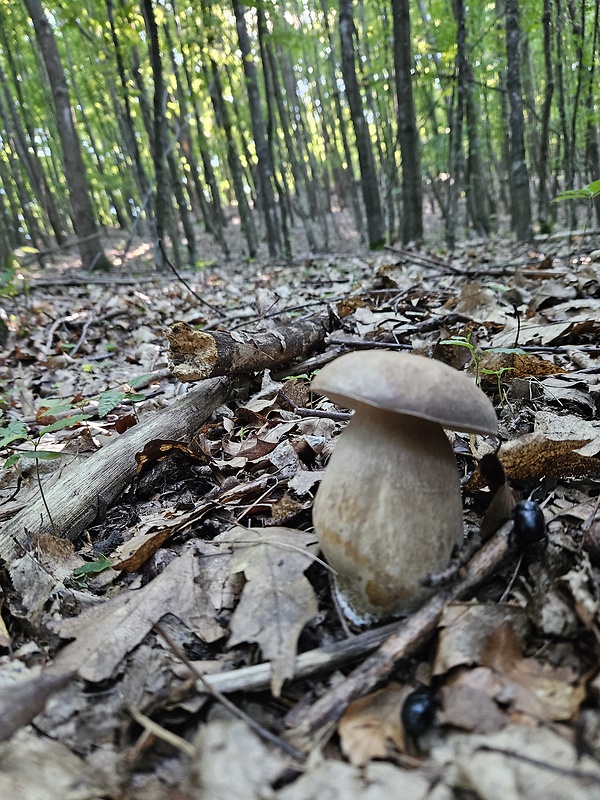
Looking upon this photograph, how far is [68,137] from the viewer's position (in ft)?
39.5

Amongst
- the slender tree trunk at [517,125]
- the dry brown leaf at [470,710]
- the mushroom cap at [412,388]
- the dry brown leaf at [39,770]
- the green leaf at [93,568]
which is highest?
the slender tree trunk at [517,125]

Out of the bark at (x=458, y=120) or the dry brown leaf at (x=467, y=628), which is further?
the bark at (x=458, y=120)

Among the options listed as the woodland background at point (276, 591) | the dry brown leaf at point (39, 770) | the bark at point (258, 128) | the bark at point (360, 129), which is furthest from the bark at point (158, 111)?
the dry brown leaf at point (39, 770)

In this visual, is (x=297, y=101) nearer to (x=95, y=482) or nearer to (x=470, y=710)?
(x=95, y=482)

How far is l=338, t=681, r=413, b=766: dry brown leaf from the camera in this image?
1.29 m

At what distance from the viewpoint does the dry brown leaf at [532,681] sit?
1.28m

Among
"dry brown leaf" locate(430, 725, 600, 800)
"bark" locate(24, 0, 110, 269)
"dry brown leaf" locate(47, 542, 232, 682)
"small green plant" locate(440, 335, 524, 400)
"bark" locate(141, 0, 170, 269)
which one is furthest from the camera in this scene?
"bark" locate(24, 0, 110, 269)

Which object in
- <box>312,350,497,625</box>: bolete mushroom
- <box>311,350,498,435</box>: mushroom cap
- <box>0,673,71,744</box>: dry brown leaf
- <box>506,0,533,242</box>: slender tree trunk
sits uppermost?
<box>506,0,533,242</box>: slender tree trunk

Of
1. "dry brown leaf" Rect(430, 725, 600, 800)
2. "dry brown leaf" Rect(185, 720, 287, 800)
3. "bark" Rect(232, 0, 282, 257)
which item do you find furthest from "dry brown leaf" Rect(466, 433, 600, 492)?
"bark" Rect(232, 0, 282, 257)

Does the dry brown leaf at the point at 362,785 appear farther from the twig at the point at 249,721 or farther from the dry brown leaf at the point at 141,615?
the dry brown leaf at the point at 141,615

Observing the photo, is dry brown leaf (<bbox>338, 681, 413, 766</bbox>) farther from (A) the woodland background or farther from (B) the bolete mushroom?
(B) the bolete mushroom

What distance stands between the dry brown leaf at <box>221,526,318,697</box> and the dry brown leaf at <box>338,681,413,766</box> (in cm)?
22

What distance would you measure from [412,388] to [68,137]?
13511mm

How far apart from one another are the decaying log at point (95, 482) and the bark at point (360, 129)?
9441 millimetres
